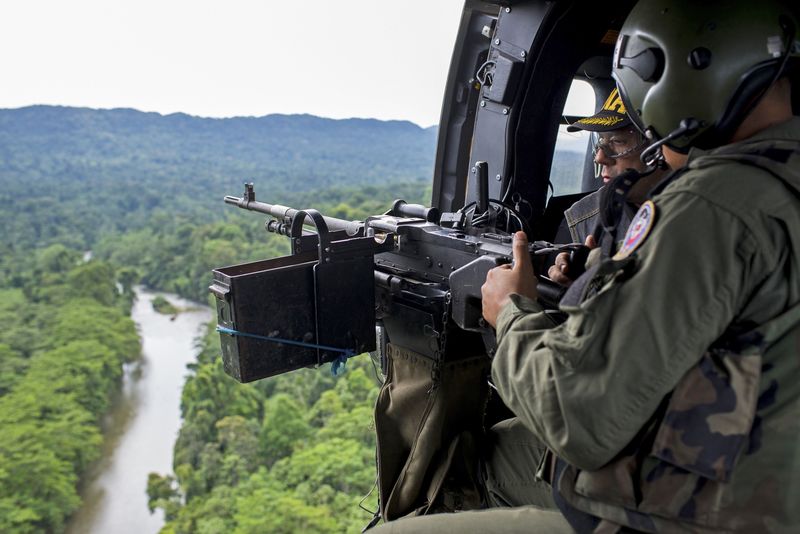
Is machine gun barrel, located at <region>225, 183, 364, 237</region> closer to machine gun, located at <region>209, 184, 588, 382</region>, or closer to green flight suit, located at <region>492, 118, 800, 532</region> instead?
machine gun, located at <region>209, 184, 588, 382</region>

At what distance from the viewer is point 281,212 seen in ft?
9.23

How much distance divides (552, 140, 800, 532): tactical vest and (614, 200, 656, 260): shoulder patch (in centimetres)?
5

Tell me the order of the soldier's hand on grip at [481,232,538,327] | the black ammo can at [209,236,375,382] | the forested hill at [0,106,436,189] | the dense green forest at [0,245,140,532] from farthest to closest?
the forested hill at [0,106,436,189] < the dense green forest at [0,245,140,532] < the black ammo can at [209,236,375,382] < the soldier's hand on grip at [481,232,538,327]

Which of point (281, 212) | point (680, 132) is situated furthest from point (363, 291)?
point (680, 132)

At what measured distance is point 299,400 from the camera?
24062 mm

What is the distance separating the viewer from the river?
61.1 ft

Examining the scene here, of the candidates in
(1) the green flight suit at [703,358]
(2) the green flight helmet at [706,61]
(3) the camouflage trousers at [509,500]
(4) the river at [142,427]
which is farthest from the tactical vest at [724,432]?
(4) the river at [142,427]

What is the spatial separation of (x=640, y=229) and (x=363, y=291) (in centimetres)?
118

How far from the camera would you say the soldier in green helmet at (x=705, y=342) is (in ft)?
3.42

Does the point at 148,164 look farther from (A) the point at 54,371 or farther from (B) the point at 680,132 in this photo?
(B) the point at 680,132

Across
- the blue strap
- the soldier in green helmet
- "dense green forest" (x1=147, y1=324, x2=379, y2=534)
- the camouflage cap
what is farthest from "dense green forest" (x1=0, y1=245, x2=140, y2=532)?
the soldier in green helmet

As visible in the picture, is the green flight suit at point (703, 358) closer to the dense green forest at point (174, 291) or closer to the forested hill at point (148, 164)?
the dense green forest at point (174, 291)

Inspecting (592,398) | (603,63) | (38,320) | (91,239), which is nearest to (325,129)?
(91,239)

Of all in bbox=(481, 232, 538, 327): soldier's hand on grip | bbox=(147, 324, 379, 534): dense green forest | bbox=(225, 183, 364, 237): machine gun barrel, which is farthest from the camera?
bbox=(147, 324, 379, 534): dense green forest
